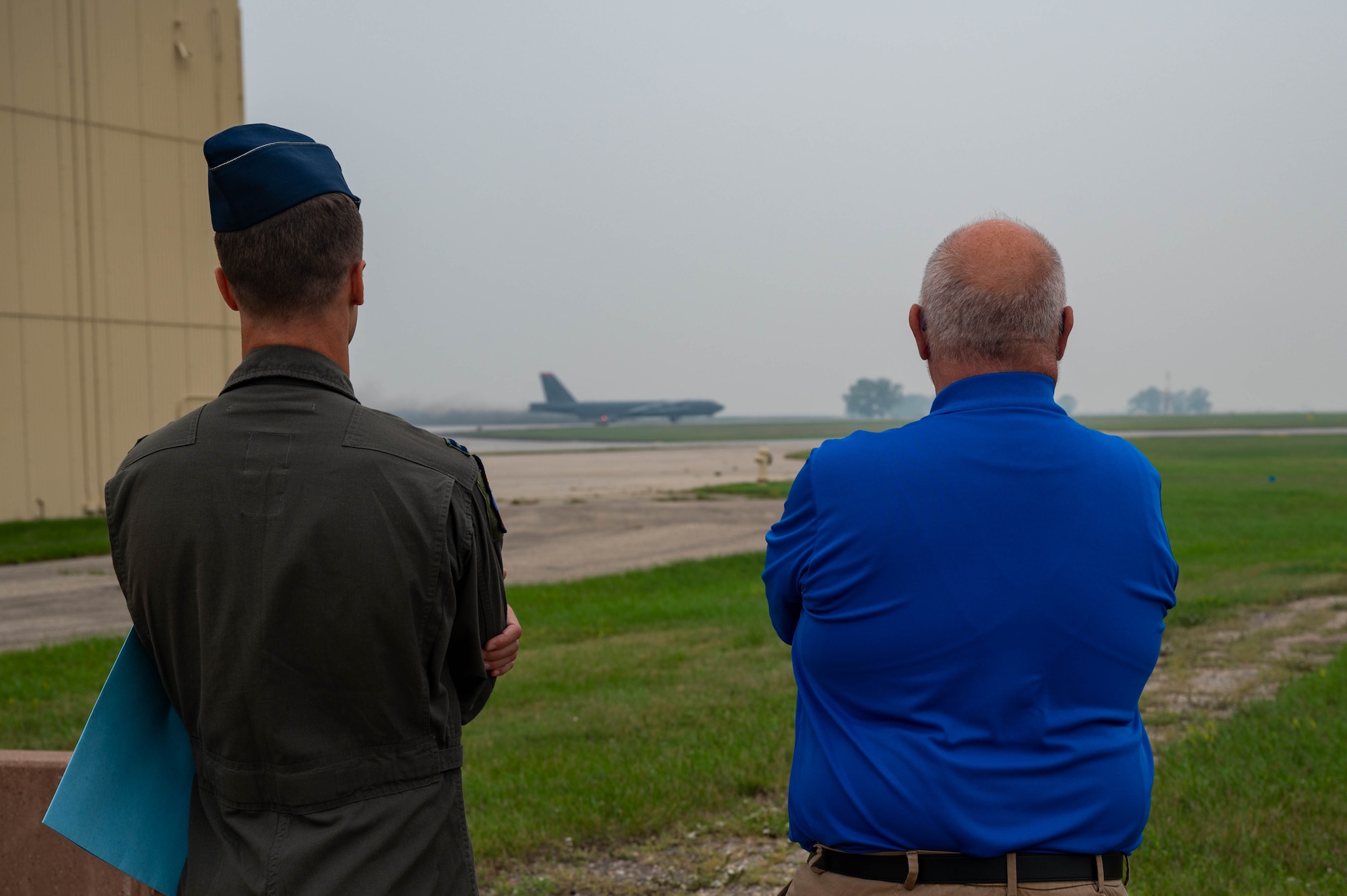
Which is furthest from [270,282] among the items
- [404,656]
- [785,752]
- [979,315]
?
[785,752]

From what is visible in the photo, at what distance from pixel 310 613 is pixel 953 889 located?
1.23 metres

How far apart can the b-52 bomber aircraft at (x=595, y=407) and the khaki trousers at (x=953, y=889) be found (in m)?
128

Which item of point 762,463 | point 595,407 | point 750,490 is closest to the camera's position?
point 750,490

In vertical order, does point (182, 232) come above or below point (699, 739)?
above

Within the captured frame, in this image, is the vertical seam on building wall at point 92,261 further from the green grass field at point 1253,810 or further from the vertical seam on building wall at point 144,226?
the green grass field at point 1253,810

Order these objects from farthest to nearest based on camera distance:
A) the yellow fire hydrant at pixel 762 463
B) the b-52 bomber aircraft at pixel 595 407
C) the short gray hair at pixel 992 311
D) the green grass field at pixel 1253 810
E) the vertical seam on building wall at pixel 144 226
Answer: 1. the b-52 bomber aircraft at pixel 595 407
2. the yellow fire hydrant at pixel 762 463
3. the vertical seam on building wall at pixel 144 226
4. the green grass field at pixel 1253 810
5. the short gray hair at pixel 992 311

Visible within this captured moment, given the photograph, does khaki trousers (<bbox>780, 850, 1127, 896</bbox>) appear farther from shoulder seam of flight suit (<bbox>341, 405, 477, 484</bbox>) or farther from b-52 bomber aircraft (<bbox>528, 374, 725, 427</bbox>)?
b-52 bomber aircraft (<bbox>528, 374, 725, 427</bbox>)

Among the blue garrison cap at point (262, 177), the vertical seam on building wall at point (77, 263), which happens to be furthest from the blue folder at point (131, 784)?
the vertical seam on building wall at point (77, 263)

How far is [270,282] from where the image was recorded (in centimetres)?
185

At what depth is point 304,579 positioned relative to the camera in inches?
68.4

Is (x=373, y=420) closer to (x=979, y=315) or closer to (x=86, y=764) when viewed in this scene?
(x=86, y=764)

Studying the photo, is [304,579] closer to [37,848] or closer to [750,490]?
[37,848]

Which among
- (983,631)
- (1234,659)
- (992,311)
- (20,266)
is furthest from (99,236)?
(983,631)

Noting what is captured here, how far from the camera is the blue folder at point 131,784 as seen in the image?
6.16ft
